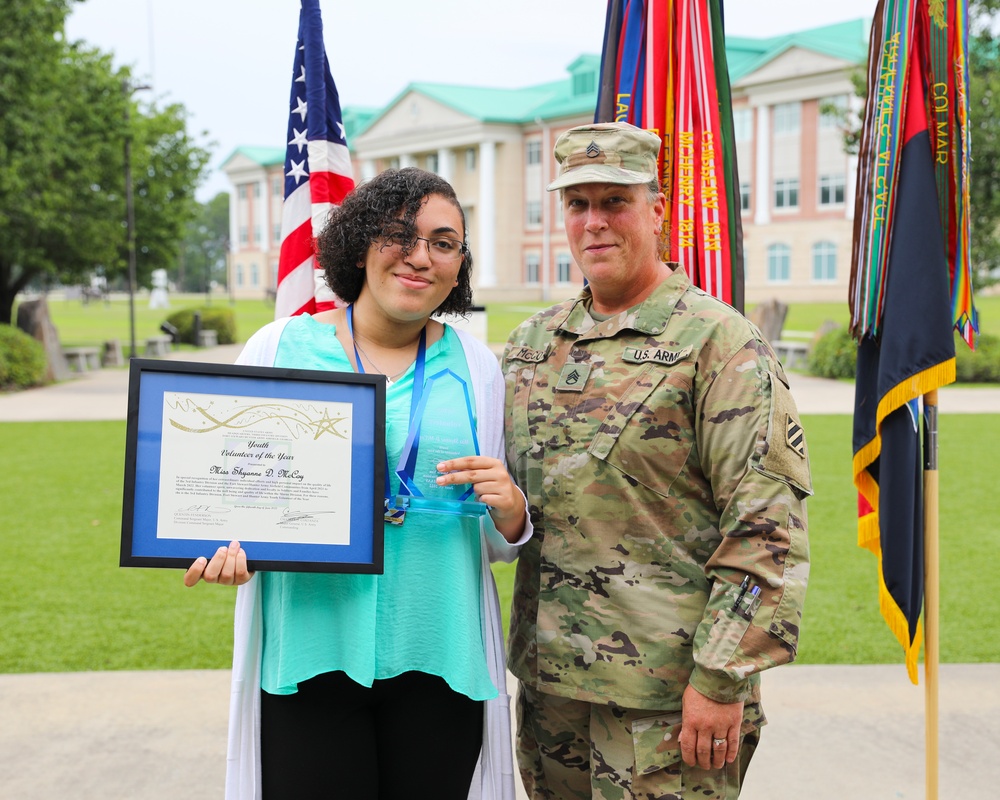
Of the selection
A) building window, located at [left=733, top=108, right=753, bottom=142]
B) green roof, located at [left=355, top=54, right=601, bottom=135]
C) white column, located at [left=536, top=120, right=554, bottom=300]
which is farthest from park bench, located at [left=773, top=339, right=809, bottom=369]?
white column, located at [left=536, top=120, right=554, bottom=300]

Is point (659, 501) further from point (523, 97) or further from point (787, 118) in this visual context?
point (523, 97)

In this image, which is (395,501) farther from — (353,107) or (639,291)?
(353,107)

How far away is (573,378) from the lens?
2590 mm

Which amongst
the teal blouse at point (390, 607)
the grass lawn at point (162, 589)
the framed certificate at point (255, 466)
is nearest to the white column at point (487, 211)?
the grass lawn at point (162, 589)

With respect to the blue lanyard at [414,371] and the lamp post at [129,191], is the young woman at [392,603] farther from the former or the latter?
the lamp post at [129,191]

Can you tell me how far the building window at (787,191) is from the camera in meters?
53.0

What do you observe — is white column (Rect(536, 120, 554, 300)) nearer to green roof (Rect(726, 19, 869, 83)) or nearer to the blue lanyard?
green roof (Rect(726, 19, 869, 83))

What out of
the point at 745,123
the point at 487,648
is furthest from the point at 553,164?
the point at 487,648

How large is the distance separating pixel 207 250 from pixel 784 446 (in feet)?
417

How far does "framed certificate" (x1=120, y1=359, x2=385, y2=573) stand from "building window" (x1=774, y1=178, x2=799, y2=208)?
53.9m

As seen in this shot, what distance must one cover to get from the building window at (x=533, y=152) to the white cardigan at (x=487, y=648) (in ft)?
204

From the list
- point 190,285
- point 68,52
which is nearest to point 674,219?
point 68,52

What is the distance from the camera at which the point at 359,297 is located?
2.68 meters

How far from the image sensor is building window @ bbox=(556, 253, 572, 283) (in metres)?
62.3
